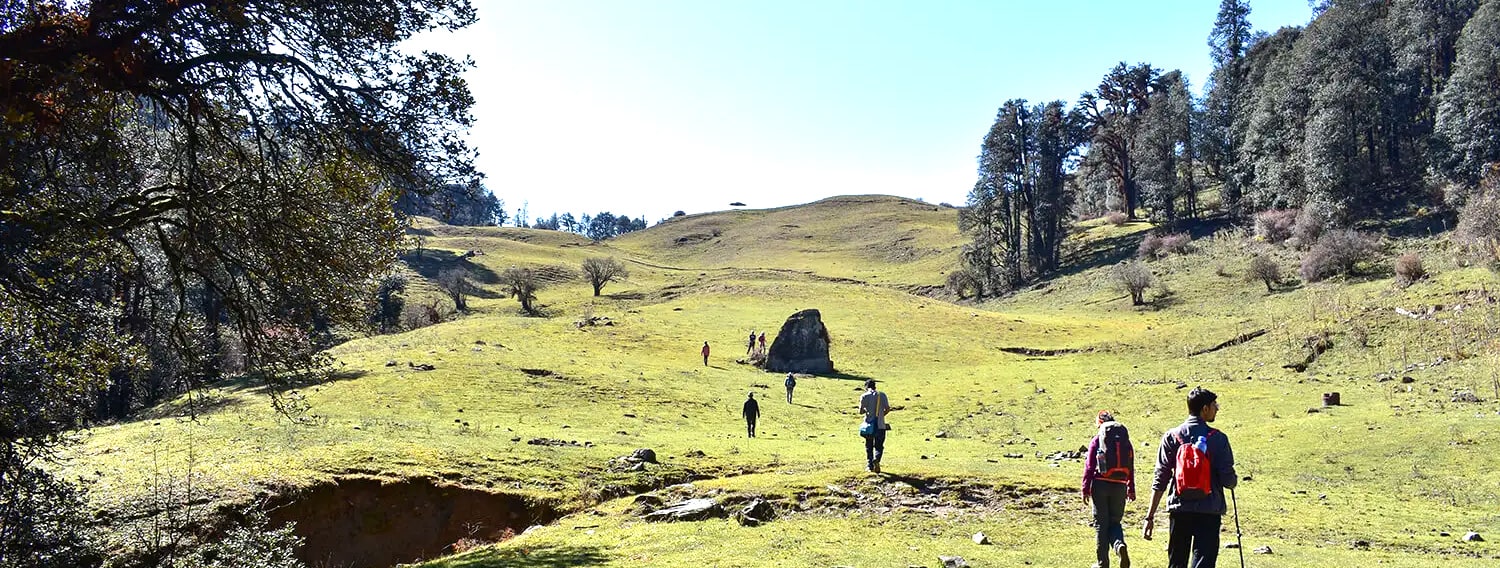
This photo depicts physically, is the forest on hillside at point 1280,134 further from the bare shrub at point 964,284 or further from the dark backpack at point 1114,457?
the dark backpack at point 1114,457

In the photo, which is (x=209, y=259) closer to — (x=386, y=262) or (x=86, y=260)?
(x=86, y=260)

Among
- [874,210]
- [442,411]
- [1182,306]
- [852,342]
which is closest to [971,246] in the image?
[1182,306]

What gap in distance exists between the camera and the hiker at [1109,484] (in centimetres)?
1034

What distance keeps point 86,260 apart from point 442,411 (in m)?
17.7

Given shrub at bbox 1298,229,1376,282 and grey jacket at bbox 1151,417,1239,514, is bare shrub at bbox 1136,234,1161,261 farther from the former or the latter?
grey jacket at bbox 1151,417,1239,514

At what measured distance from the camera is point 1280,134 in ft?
209

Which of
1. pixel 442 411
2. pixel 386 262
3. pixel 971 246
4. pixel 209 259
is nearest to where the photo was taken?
pixel 209 259

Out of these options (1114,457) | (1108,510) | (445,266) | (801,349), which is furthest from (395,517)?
(445,266)

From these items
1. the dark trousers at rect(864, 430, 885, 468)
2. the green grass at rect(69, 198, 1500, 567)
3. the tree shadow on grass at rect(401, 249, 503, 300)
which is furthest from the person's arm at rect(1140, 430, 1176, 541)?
the tree shadow on grass at rect(401, 249, 503, 300)

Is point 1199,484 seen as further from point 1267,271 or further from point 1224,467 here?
point 1267,271

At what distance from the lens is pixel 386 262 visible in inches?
505

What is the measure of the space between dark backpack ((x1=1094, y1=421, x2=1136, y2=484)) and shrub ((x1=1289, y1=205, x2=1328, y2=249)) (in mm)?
55028

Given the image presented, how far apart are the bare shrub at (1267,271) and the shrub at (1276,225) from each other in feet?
26.9

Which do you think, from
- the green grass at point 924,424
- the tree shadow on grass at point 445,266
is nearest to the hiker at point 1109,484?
the green grass at point 924,424
